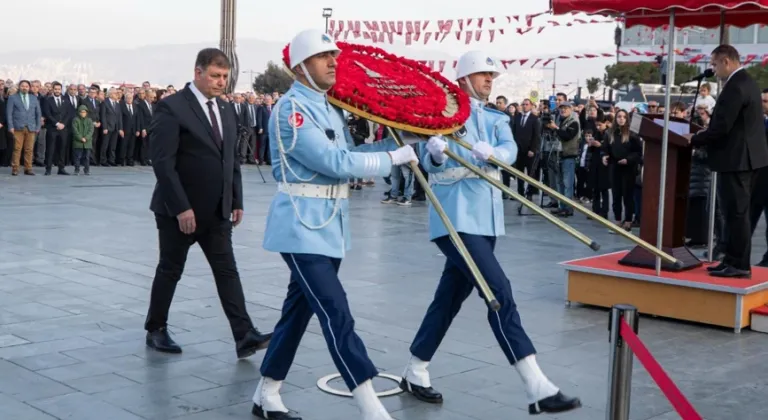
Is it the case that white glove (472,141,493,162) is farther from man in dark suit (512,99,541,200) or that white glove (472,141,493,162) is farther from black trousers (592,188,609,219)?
man in dark suit (512,99,541,200)

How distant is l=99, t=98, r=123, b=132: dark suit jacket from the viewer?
74.9 feet

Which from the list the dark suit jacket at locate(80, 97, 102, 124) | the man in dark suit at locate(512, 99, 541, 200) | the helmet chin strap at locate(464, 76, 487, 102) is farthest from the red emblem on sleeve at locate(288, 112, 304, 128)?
the dark suit jacket at locate(80, 97, 102, 124)

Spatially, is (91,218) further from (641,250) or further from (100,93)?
(100,93)

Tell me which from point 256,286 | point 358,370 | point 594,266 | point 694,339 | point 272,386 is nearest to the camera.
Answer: point 358,370

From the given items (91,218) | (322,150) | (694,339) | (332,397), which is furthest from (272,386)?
(91,218)

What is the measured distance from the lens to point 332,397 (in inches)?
217

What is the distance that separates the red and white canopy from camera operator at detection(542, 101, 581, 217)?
6647 millimetres

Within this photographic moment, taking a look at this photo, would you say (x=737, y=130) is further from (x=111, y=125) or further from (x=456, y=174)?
(x=111, y=125)

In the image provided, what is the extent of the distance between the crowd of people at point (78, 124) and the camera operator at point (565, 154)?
6.55 meters

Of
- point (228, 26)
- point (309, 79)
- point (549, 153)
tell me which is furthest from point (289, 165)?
point (228, 26)

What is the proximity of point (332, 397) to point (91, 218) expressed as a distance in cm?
875

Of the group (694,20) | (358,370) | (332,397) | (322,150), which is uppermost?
(694,20)

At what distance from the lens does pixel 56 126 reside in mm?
20859

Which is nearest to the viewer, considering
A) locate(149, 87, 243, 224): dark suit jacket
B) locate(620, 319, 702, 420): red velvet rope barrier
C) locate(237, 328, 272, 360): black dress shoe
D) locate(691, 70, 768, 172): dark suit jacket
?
locate(620, 319, 702, 420): red velvet rope barrier
